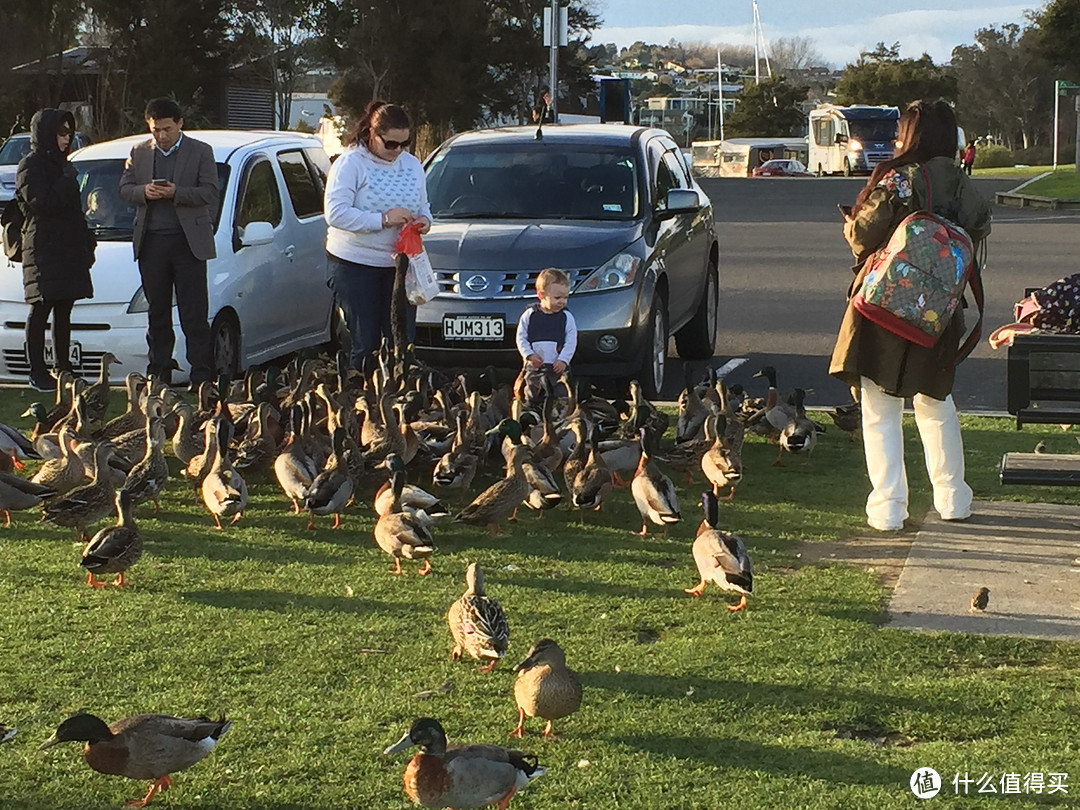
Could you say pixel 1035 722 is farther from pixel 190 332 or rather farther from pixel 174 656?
pixel 190 332

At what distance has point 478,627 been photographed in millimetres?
6242

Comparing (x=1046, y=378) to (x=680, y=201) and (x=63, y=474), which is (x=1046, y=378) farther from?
(x=680, y=201)

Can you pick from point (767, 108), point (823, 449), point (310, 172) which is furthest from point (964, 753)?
point (767, 108)

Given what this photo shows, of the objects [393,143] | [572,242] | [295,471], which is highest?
[393,143]

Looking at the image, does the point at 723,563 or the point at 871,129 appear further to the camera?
the point at 871,129

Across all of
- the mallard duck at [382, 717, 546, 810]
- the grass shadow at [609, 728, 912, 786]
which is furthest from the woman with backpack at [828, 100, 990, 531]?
the mallard duck at [382, 717, 546, 810]

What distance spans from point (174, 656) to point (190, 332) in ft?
19.0

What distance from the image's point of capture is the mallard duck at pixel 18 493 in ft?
29.2

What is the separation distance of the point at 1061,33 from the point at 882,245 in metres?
45.0

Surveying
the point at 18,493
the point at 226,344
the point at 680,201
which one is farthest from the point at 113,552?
the point at 680,201

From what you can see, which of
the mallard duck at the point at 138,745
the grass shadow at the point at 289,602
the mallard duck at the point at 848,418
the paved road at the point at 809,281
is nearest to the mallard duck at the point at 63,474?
the grass shadow at the point at 289,602

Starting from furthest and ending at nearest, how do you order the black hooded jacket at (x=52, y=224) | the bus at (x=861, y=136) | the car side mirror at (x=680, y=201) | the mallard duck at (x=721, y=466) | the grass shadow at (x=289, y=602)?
the bus at (x=861, y=136) < the car side mirror at (x=680, y=201) < the black hooded jacket at (x=52, y=224) < the mallard duck at (x=721, y=466) < the grass shadow at (x=289, y=602)

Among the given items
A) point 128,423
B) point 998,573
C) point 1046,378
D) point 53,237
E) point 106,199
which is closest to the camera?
point 1046,378

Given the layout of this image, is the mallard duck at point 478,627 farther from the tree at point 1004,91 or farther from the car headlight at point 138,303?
the tree at point 1004,91
